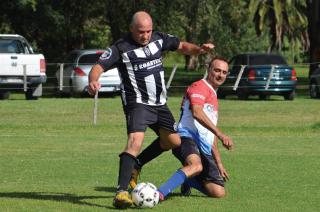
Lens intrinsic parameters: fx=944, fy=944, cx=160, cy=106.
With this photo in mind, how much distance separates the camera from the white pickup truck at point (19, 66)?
1211 inches

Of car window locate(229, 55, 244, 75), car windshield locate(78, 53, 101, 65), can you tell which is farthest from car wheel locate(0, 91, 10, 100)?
car window locate(229, 55, 244, 75)

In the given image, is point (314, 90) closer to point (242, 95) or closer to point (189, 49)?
point (242, 95)

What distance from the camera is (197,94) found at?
10188 mm

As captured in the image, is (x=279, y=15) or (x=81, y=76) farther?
(x=279, y=15)

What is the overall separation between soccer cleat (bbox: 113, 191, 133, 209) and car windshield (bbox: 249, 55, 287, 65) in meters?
25.7

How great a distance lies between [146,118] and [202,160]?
1.04m

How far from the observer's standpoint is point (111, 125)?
74.0 feet

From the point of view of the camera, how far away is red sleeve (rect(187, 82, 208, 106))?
33.2ft

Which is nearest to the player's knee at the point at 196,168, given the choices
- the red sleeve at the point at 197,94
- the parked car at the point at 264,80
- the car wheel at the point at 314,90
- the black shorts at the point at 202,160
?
the black shorts at the point at 202,160

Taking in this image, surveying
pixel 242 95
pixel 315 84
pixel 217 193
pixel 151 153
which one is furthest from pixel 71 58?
pixel 217 193

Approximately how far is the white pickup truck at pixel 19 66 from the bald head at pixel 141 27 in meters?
21.2

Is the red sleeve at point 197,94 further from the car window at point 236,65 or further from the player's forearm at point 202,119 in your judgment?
the car window at point 236,65

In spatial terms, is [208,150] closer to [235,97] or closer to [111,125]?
[111,125]

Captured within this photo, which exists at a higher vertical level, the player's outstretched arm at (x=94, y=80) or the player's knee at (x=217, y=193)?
the player's outstretched arm at (x=94, y=80)
